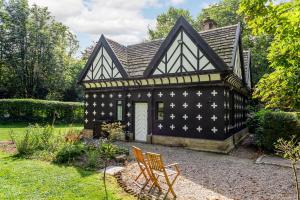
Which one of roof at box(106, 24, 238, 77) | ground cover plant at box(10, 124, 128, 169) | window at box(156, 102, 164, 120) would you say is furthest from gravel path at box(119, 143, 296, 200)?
roof at box(106, 24, 238, 77)

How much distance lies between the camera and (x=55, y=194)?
574cm

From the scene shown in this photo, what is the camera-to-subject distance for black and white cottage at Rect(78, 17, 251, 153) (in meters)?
11.6

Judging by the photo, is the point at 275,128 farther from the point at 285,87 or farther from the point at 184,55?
the point at 285,87

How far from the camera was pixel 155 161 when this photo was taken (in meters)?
5.58

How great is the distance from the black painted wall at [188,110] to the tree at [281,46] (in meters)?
6.31

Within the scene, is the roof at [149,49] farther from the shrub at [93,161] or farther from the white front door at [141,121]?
the shrub at [93,161]

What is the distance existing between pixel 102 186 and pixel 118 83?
9.36 m

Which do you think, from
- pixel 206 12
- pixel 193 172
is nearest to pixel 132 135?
pixel 193 172

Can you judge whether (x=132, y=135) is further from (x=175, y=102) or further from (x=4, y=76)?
(x=4, y=76)

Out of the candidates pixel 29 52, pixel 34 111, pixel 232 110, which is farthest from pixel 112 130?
pixel 29 52

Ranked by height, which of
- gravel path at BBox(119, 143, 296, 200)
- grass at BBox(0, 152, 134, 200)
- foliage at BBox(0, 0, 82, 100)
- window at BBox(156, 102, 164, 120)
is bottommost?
gravel path at BBox(119, 143, 296, 200)

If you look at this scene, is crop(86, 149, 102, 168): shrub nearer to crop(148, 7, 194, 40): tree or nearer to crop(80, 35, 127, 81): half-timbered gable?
crop(80, 35, 127, 81): half-timbered gable

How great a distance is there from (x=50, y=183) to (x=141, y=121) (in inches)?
319

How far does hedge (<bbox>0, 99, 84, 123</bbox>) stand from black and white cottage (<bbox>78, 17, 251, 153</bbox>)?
317 inches
